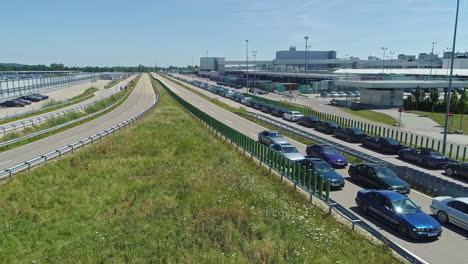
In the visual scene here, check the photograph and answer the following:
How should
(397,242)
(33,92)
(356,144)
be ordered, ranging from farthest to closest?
(33,92)
(356,144)
(397,242)

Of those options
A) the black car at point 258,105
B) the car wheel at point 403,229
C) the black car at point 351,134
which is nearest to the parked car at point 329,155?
the black car at point 351,134

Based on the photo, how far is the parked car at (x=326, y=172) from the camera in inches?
793

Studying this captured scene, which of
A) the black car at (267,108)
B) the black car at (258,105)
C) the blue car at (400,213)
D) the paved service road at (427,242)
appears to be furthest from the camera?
the black car at (258,105)

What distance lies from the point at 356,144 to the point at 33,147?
99.6ft

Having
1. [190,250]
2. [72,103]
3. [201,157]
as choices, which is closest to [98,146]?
[201,157]

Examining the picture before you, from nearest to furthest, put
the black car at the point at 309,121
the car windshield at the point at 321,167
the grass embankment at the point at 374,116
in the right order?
the car windshield at the point at 321,167
the black car at the point at 309,121
the grass embankment at the point at 374,116

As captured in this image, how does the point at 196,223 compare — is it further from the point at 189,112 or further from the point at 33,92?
the point at 33,92

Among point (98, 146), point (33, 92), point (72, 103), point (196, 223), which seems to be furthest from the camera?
point (33, 92)

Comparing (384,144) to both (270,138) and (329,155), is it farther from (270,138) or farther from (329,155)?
(270,138)

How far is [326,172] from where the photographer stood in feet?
68.2

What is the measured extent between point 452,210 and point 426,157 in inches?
472

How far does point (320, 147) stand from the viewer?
26859 millimetres

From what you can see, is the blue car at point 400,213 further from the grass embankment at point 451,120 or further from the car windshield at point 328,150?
the grass embankment at point 451,120

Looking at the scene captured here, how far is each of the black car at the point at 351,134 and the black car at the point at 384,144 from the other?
179 centimetres
